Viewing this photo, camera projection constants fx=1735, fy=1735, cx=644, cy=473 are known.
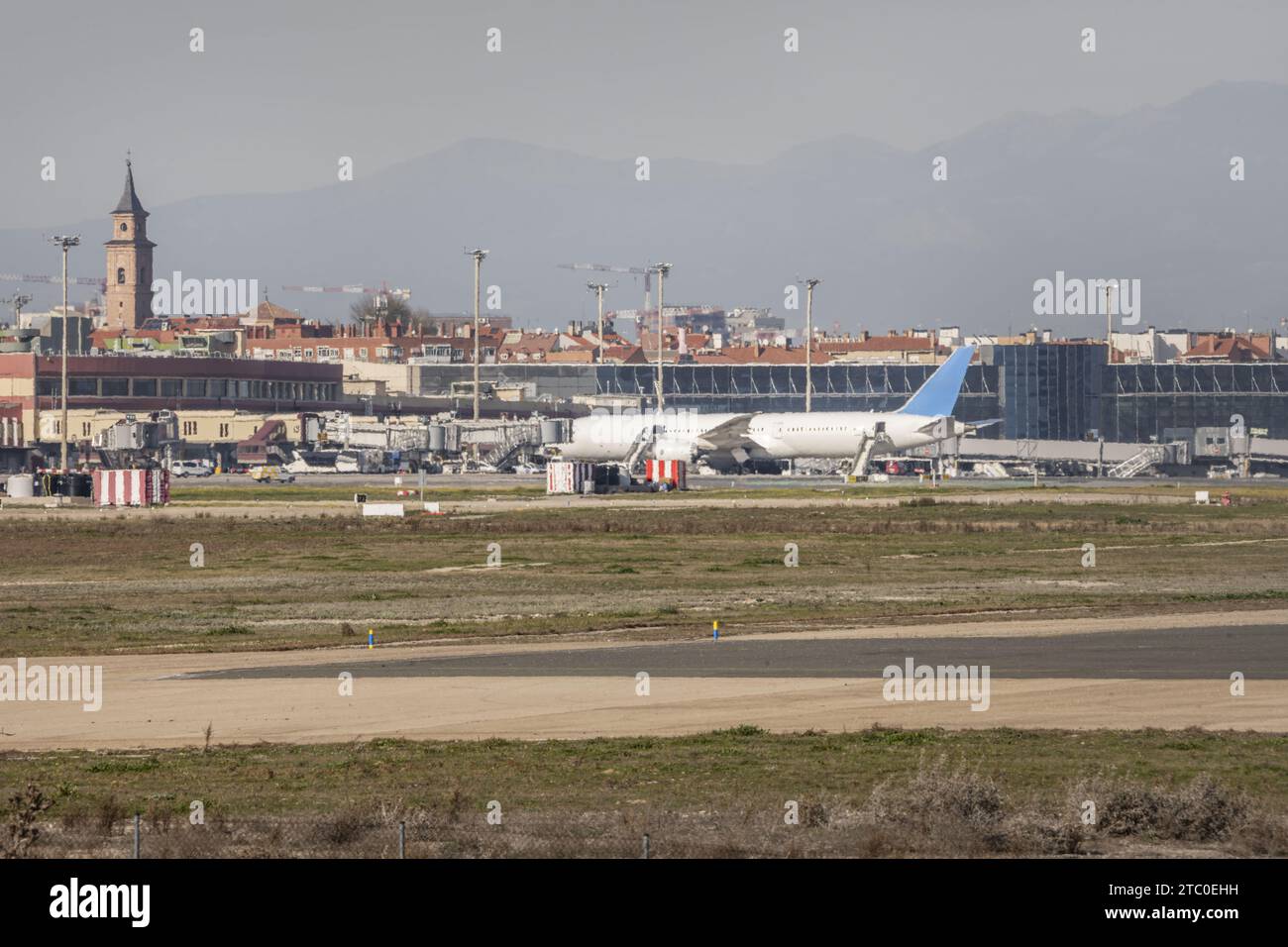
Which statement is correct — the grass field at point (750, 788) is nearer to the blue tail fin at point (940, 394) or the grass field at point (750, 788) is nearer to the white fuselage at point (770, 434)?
the white fuselage at point (770, 434)

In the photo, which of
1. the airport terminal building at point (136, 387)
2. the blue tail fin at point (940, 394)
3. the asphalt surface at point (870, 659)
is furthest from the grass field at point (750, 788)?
the airport terminal building at point (136, 387)

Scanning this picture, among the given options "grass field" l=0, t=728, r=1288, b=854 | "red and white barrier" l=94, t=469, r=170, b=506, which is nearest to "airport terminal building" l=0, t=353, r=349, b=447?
"red and white barrier" l=94, t=469, r=170, b=506

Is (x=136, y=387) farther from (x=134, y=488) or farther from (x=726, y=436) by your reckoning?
(x=134, y=488)

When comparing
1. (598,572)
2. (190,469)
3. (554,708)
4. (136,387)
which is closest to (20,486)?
(190,469)

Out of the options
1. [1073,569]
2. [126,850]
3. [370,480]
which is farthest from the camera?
[370,480]

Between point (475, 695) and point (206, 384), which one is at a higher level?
point (206, 384)
